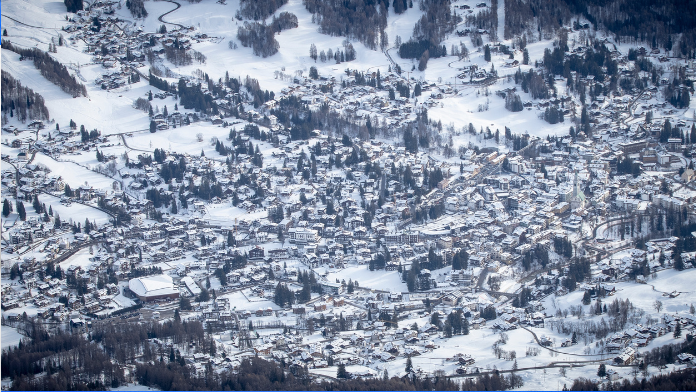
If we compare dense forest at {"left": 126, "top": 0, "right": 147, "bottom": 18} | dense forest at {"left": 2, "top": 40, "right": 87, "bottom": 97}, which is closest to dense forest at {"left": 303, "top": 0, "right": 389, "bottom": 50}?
dense forest at {"left": 126, "top": 0, "right": 147, "bottom": 18}

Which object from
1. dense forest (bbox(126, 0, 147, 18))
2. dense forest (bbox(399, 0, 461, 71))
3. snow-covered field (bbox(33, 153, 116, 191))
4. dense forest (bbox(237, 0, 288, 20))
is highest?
dense forest (bbox(126, 0, 147, 18))

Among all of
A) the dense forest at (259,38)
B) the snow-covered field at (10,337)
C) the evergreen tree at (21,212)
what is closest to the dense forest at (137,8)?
the dense forest at (259,38)

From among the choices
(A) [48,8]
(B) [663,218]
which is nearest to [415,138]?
(B) [663,218]

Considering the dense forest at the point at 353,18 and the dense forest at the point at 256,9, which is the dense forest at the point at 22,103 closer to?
the dense forest at the point at 256,9

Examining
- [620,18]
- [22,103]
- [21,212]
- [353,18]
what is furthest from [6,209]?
[620,18]

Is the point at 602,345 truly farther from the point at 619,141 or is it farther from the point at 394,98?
the point at 394,98

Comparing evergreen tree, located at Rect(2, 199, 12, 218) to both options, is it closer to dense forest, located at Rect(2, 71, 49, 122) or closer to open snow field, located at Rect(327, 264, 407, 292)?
dense forest, located at Rect(2, 71, 49, 122)
